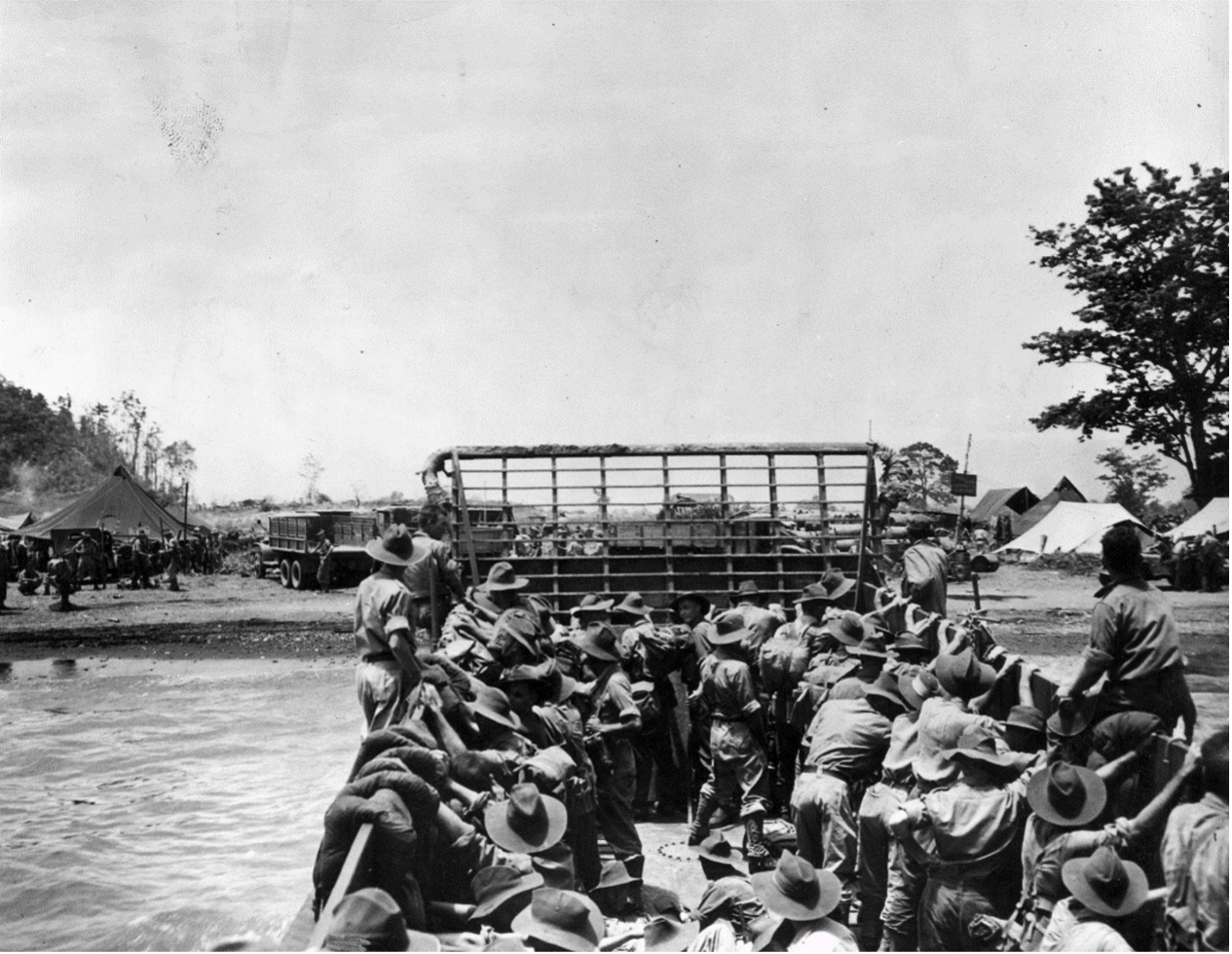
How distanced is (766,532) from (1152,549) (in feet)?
45.7

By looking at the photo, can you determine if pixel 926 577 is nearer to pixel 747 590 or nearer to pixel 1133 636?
pixel 747 590

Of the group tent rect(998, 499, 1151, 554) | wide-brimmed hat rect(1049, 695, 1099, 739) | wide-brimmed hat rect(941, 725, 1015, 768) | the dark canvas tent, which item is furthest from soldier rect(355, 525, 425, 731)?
the dark canvas tent

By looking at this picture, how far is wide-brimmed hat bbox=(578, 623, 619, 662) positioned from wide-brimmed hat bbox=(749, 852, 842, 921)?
2678 mm

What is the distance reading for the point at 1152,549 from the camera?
66.2 ft

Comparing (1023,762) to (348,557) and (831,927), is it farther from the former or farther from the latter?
(348,557)

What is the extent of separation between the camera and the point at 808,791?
529 cm

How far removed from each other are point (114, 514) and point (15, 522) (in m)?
6.06

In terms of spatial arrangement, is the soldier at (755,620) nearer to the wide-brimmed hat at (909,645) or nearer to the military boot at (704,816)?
the military boot at (704,816)

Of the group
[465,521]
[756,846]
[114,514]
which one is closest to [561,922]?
[756,846]

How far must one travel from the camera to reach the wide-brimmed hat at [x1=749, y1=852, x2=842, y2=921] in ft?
12.6

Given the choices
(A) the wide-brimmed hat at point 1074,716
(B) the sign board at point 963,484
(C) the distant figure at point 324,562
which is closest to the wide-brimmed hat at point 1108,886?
(A) the wide-brimmed hat at point 1074,716

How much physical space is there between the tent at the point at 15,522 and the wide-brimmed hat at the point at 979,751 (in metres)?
35.5

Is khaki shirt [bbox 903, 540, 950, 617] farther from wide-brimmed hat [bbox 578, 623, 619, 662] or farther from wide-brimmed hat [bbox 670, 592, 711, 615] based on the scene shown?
wide-brimmed hat [bbox 578, 623, 619, 662]

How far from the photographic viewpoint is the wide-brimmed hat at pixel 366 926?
3141 mm
